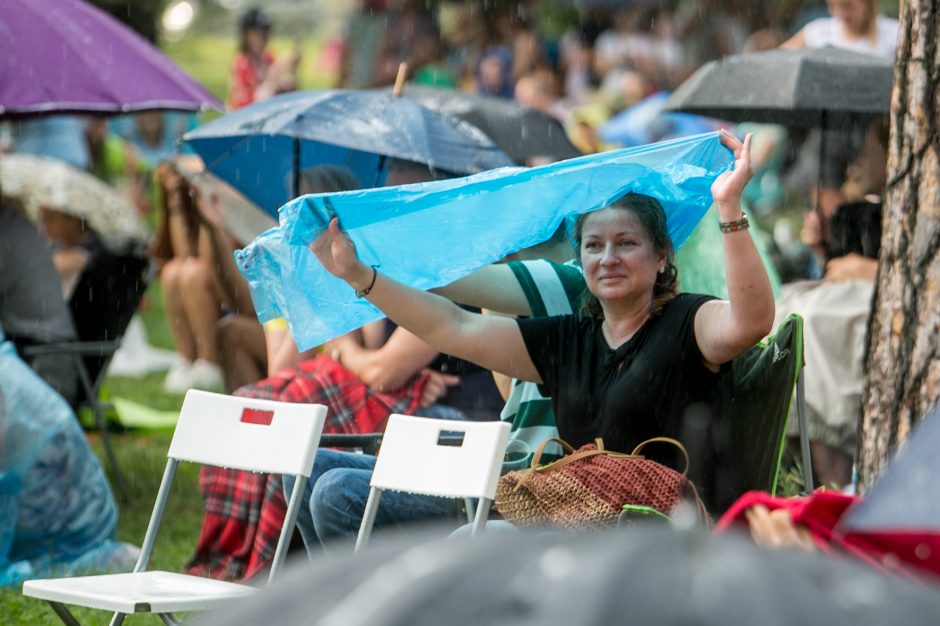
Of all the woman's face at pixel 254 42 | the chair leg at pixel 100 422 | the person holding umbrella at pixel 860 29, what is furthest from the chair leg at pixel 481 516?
the woman's face at pixel 254 42

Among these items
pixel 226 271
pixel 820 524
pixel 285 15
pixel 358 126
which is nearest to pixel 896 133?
pixel 820 524

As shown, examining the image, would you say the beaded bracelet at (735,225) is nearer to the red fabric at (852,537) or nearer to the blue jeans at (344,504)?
the blue jeans at (344,504)

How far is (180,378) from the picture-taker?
421 inches

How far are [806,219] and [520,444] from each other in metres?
3.40

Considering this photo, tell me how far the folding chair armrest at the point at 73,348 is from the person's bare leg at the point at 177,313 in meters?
2.96

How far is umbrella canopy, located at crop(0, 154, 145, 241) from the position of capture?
912 centimetres

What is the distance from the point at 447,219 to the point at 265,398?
1318 mm

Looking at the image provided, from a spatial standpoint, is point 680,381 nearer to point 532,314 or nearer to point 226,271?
point 532,314

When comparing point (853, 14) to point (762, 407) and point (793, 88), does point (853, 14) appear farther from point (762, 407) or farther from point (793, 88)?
point (762, 407)

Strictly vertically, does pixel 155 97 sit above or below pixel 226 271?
above

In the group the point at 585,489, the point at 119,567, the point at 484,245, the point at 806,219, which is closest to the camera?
the point at 585,489

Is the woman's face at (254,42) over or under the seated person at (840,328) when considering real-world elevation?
over

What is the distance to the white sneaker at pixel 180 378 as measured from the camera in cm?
1063

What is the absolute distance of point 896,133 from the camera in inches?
165
